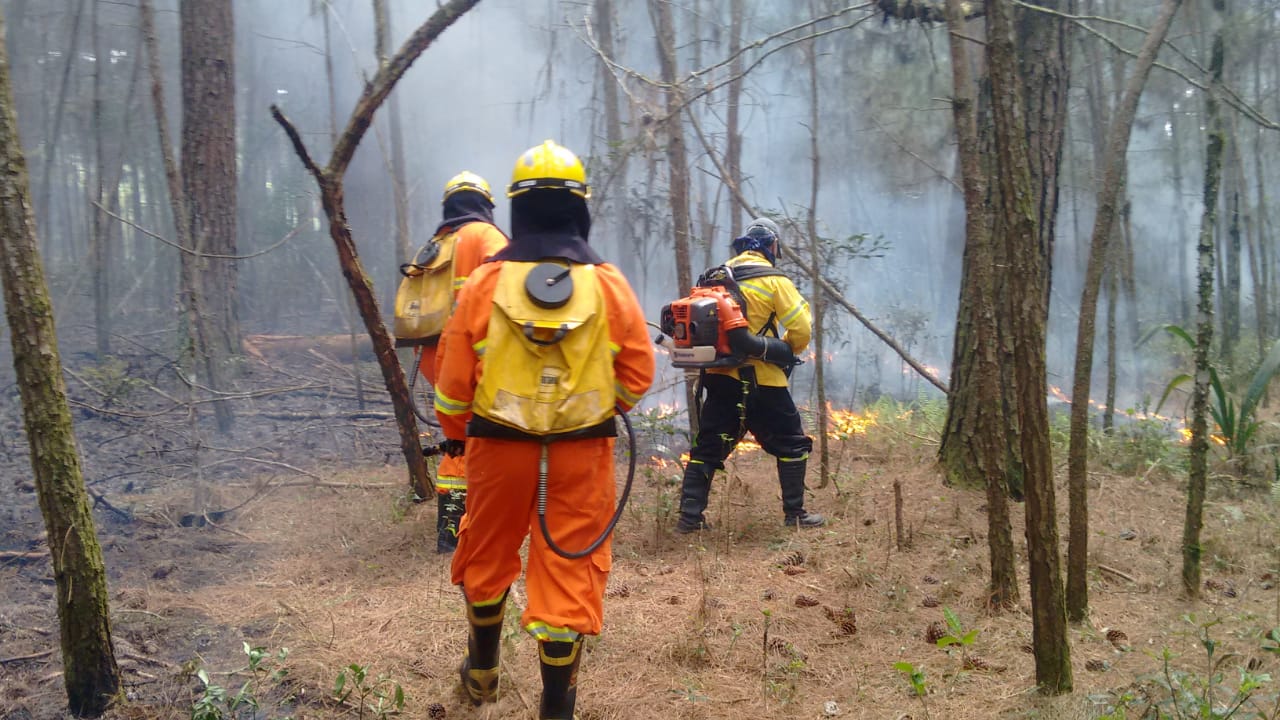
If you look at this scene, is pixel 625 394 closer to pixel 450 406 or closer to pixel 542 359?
pixel 542 359

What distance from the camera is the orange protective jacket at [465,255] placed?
443cm

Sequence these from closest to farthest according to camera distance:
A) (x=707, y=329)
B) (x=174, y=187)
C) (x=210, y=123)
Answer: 1. (x=707, y=329)
2. (x=174, y=187)
3. (x=210, y=123)

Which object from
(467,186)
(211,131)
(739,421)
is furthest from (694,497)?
(211,131)

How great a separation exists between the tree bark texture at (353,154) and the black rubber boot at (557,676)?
9.07ft

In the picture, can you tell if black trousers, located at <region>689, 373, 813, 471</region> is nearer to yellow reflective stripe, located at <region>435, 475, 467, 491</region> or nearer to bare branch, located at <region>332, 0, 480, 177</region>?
yellow reflective stripe, located at <region>435, 475, 467, 491</region>

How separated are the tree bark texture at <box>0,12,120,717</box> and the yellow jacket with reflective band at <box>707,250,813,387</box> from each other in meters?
3.63

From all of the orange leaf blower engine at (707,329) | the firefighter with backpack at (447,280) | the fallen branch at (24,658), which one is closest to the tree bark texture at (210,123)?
the firefighter with backpack at (447,280)

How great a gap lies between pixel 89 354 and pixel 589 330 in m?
11.6

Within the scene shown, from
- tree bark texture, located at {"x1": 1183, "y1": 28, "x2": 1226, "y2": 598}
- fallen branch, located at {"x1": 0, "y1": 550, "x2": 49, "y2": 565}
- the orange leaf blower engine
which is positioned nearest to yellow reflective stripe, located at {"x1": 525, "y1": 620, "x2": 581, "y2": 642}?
the orange leaf blower engine

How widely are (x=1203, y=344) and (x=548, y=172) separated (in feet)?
10.5

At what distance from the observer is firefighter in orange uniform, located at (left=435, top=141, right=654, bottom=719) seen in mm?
2523

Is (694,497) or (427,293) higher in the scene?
(427,293)

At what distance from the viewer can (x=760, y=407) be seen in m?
5.25

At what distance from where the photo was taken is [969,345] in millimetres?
5445
